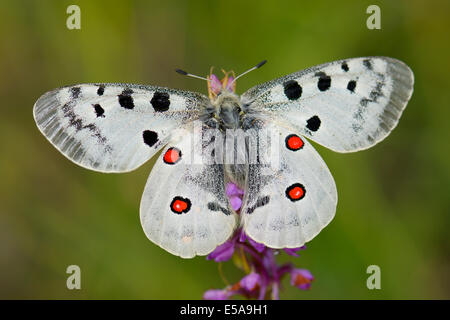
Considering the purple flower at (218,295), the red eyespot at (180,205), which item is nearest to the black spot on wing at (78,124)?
the red eyespot at (180,205)

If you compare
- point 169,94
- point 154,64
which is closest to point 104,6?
point 154,64

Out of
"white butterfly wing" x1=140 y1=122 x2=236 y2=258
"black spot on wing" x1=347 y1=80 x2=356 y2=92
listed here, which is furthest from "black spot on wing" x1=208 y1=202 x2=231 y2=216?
"black spot on wing" x1=347 y1=80 x2=356 y2=92

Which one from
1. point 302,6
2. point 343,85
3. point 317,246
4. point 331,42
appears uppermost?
point 302,6

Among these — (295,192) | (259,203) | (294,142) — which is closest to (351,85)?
(294,142)

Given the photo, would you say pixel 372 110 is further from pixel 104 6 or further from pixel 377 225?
pixel 104 6

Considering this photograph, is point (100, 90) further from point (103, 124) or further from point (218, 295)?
point (218, 295)

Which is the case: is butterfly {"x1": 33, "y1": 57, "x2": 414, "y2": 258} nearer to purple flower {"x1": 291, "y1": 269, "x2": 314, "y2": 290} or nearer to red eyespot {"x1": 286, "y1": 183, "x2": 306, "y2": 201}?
red eyespot {"x1": 286, "y1": 183, "x2": 306, "y2": 201}
